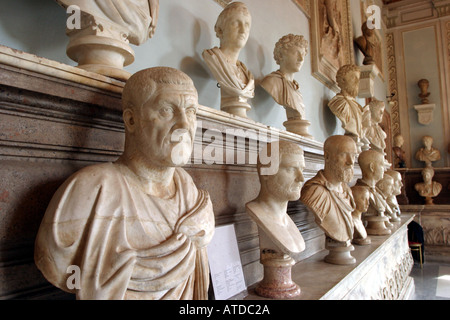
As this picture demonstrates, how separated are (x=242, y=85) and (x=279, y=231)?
1.38 meters

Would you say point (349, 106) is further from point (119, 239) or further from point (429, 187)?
point (429, 187)

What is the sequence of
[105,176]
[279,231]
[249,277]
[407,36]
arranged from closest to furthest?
1. [105,176]
2. [279,231]
3. [249,277]
4. [407,36]

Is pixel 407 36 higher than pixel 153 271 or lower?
higher

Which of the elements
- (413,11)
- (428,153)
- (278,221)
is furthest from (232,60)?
(413,11)

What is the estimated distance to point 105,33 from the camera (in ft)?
5.33

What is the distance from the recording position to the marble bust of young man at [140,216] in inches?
40.4

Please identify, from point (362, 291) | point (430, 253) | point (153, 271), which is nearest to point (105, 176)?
point (153, 271)

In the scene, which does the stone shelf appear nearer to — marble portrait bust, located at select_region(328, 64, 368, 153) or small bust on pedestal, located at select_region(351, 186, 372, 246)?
small bust on pedestal, located at select_region(351, 186, 372, 246)

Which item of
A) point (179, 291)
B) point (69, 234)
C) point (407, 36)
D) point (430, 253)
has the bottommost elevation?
point (430, 253)

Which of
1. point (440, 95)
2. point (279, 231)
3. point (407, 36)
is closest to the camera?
point (279, 231)

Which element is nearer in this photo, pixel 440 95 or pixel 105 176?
pixel 105 176

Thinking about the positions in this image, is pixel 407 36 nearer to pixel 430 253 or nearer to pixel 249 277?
pixel 430 253

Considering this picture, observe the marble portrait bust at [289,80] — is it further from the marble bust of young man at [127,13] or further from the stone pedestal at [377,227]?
the marble bust of young man at [127,13]

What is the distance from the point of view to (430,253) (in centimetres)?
736
